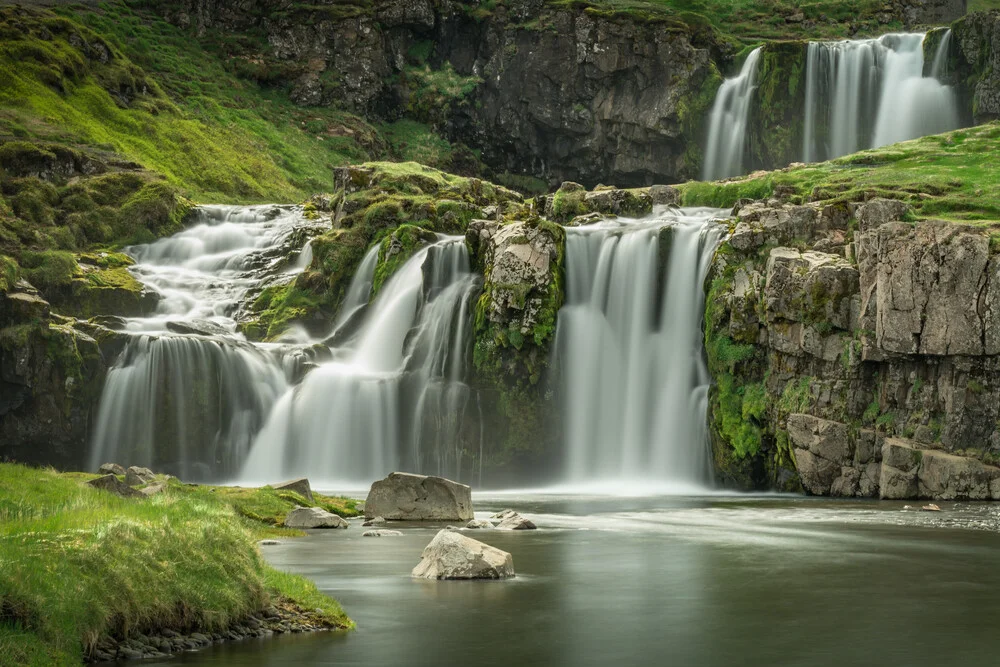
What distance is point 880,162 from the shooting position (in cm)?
5394

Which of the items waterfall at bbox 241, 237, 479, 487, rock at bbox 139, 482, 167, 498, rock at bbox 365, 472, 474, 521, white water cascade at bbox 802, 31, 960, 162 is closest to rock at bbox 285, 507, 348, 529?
rock at bbox 365, 472, 474, 521

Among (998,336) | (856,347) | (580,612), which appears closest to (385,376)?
(856,347)

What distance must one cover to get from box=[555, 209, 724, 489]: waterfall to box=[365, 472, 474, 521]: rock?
15805mm

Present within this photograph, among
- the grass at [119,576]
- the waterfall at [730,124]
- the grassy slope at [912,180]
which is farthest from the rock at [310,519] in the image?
the waterfall at [730,124]

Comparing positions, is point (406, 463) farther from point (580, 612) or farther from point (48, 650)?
point (48, 650)

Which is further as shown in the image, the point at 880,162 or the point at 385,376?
the point at 880,162

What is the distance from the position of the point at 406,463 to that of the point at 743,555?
25.9 m

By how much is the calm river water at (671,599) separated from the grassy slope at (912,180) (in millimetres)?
18283

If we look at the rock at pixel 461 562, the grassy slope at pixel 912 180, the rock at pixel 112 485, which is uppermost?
the grassy slope at pixel 912 180

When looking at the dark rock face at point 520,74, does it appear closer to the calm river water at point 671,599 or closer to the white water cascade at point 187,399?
the white water cascade at point 187,399

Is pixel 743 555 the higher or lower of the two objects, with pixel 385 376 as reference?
lower

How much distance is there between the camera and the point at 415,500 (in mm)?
28359

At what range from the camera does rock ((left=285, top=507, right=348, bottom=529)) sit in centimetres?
2611

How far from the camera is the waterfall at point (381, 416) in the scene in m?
46.0
